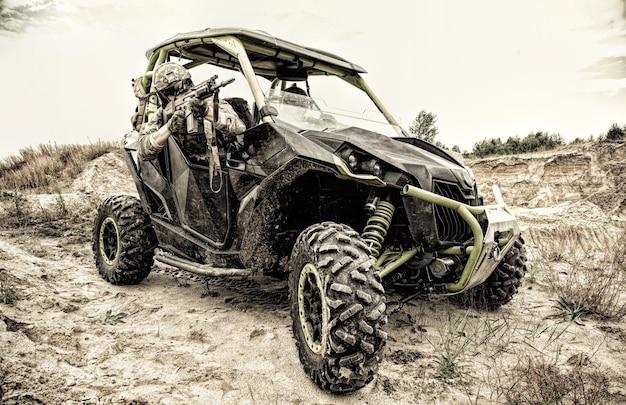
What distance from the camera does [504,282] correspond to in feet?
12.9

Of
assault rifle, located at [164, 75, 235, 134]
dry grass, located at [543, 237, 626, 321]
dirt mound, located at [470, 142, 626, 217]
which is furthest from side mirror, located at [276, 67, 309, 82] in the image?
dirt mound, located at [470, 142, 626, 217]

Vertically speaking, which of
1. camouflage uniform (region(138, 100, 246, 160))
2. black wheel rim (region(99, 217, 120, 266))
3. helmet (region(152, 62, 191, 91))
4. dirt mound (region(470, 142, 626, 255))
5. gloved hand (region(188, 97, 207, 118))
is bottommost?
dirt mound (region(470, 142, 626, 255))

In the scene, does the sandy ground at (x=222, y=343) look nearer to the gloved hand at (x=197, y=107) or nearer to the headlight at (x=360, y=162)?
Result: the headlight at (x=360, y=162)

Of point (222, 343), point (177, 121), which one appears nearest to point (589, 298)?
point (222, 343)

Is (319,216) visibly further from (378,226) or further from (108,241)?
(108,241)

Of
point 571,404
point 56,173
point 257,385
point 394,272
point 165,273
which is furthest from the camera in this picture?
point 56,173

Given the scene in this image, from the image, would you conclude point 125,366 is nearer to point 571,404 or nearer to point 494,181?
A: point 571,404

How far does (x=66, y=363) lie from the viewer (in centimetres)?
276

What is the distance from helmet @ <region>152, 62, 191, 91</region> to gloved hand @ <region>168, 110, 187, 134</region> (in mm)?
521

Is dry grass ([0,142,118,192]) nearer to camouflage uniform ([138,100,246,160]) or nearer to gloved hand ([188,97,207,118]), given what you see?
camouflage uniform ([138,100,246,160])

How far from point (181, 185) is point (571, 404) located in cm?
328

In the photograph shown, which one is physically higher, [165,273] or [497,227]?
[497,227]

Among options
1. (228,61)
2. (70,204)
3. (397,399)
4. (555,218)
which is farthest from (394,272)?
(70,204)

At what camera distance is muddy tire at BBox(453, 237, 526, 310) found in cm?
392
